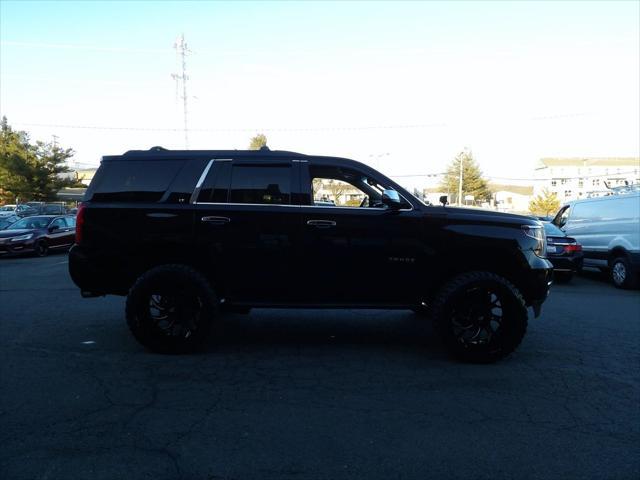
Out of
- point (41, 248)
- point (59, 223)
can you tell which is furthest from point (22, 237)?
point (59, 223)

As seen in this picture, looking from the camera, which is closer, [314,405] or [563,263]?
[314,405]

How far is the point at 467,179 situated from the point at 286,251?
8276 cm

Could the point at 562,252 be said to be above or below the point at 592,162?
below

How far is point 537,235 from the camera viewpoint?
5367 millimetres

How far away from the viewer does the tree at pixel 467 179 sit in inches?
3290

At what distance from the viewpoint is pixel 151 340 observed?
5258 millimetres

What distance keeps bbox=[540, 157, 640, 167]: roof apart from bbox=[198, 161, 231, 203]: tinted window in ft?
349

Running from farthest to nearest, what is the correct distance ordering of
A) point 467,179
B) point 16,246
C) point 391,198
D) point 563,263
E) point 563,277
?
point 467,179 < point 16,246 < point 563,277 < point 563,263 < point 391,198

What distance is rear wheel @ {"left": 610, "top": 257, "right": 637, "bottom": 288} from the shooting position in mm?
10688

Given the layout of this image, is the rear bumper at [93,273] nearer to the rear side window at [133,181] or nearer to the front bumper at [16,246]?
the rear side window at [133,181]

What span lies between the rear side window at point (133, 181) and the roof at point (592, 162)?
107m

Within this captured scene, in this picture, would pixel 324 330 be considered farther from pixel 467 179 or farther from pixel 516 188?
pixel 516 188

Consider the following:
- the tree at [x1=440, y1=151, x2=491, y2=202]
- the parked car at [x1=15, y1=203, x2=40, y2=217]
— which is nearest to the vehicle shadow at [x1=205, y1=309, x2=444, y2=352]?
the parked car at [x1=15, y1=203, x2=40, y2=217]

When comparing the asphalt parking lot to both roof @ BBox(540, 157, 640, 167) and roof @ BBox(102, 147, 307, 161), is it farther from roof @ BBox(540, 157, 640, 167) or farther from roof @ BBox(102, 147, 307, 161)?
roof @ BBox(540, 157, 640, 167)
